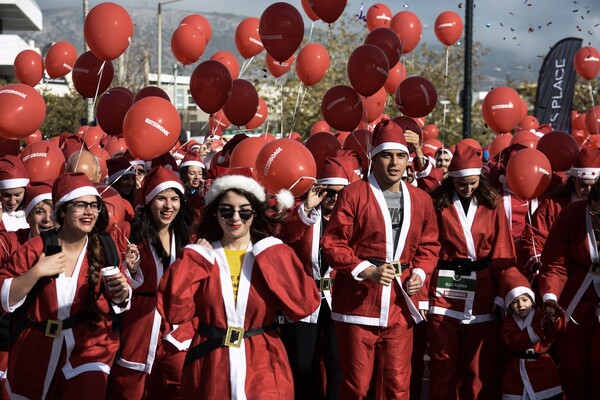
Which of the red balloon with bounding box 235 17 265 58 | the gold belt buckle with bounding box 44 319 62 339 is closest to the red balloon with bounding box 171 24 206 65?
the red balloon with bounding box 235 17 265 58

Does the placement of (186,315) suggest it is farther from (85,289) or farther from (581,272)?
(581,272)

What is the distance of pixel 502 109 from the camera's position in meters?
10.6

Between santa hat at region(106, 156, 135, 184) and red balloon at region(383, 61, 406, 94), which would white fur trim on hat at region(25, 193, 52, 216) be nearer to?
santa hat at region(106, 156, 135, 184)

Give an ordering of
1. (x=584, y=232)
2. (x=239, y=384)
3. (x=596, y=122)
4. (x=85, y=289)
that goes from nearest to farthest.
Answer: (x=239, y=384) < (x=85, y=289) < (x=584, y=232) < (x=596, y=122)

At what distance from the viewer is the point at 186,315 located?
473 cm

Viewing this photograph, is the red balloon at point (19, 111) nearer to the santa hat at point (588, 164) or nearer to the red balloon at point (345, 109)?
the red balloon at point (345, 109)

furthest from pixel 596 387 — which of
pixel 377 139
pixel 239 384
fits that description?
pixel 239 384

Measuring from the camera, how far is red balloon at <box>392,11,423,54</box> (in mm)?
12206

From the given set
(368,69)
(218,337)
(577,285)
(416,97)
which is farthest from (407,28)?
(218,337)

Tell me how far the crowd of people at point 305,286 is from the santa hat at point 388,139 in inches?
0.7

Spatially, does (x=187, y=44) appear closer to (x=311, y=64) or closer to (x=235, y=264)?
(x=311, y=64)

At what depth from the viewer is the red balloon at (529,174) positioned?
7793mm

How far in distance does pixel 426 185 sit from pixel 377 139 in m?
2.39

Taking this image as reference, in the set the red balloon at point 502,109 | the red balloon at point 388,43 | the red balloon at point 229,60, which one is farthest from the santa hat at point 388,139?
the red balloon at point 229,60
